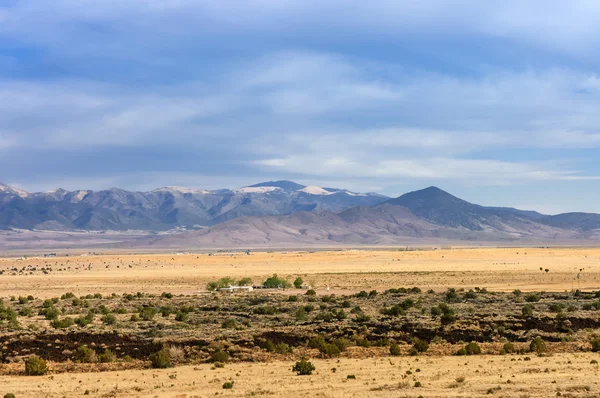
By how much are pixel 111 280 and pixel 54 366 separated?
198 ft

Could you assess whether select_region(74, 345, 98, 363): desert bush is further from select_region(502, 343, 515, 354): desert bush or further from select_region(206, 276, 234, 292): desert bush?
select_region(206, 276, 234, 292): desert bush

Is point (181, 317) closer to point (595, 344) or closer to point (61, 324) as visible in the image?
point (61, 324)

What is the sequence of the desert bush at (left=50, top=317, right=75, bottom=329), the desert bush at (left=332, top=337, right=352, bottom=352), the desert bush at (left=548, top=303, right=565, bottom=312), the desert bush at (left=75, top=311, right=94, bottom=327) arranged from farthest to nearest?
the desert bush at (left=548, top=303, right=565, bottom=312) < the desert bush at (left=75, top=311, right=94, bottom=327) < the desert bush at (left=50, top=317, right=75, bottom=329) < the desert bush at (left=332, top=337, right=352, bottom=352)

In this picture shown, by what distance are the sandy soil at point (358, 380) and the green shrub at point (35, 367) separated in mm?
630

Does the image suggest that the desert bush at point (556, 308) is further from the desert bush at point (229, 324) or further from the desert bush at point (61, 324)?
the desert bush at point (61, 324)

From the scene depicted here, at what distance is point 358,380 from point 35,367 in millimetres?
11255

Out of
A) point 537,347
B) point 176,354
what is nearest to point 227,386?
point 176,354

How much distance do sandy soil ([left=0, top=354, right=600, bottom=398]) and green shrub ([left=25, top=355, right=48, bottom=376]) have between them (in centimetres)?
63

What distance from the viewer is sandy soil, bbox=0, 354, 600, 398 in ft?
76.0

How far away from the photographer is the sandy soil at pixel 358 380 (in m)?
23.2

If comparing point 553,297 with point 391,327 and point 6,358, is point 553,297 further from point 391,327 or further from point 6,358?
point 6,358

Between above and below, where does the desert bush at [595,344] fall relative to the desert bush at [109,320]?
above

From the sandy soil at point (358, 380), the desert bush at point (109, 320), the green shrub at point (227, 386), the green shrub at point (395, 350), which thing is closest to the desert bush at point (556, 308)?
the sandy soil at point (358, 380)

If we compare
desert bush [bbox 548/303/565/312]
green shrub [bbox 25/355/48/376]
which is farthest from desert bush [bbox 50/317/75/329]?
desert bush [bbox 548/303/565/312]
